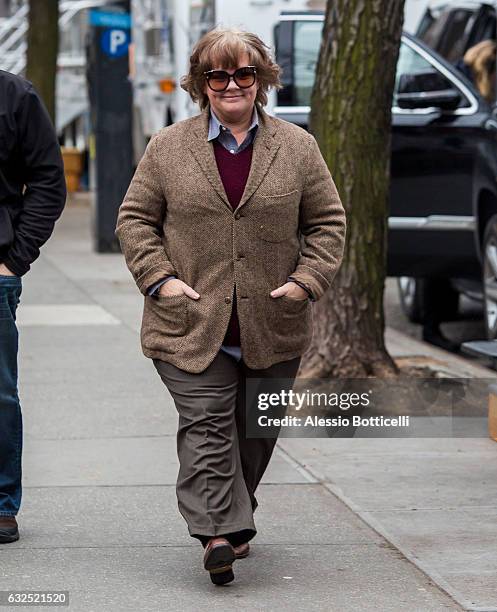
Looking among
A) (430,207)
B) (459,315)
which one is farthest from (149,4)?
(430,207)

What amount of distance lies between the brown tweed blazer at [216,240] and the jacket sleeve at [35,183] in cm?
50

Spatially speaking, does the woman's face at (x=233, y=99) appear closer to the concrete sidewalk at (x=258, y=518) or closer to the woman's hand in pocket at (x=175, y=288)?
the woman's hand in pocket at (x=175, y=288)

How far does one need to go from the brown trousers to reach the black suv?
5.04 meters

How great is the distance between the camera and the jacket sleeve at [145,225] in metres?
4.99

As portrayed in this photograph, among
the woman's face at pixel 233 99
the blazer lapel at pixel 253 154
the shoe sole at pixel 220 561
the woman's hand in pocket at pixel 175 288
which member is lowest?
the shoe sole at pixel 220 561

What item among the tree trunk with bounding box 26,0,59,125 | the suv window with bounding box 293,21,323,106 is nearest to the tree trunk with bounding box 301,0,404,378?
the suv window with bounding box 293,21,323,106

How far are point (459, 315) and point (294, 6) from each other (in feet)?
9.87

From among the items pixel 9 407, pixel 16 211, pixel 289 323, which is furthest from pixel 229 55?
pixel 9 407

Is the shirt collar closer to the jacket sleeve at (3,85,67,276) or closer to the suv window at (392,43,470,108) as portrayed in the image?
the jacket sleeve at (3,85,67,276)

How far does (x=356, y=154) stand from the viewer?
812 centimetres

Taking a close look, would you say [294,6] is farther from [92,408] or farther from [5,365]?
[5,365]

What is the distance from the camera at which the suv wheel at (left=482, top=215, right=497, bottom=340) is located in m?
9.43

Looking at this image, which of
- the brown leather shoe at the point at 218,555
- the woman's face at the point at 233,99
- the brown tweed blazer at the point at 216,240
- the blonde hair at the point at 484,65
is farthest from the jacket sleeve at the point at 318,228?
the blonde hair at the point at 484,65

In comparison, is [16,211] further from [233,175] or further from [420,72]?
[420,72]
